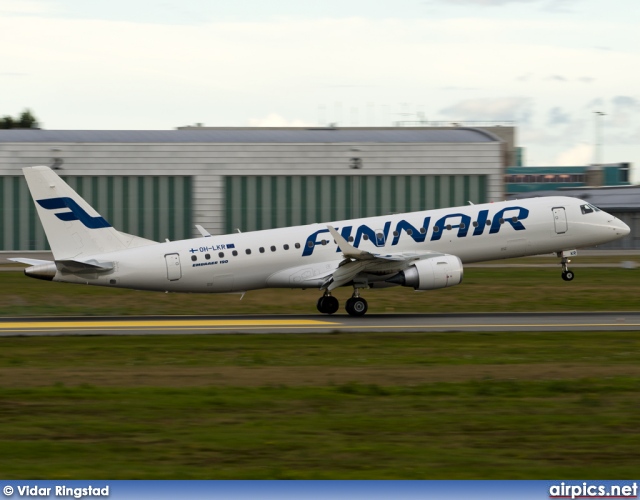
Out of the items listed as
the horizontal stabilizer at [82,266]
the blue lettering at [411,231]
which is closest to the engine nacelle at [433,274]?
the blue lettering at [411,231]

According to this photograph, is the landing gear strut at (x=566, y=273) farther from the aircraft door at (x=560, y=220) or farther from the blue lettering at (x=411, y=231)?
the blue lettering at (x=411, y=231)

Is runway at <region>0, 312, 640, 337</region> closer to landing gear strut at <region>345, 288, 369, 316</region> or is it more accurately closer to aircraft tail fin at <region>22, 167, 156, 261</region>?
landing gear strut at <region>345, 288, 369, 316</region>

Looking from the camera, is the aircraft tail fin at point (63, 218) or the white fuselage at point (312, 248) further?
the white fuselage at point (312, 248)

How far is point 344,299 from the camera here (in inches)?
1836

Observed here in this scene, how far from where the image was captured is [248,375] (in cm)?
2438

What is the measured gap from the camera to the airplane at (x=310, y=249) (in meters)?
37.2

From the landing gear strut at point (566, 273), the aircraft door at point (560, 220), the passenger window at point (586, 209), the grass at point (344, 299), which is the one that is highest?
the passenger window at point (586, 209)

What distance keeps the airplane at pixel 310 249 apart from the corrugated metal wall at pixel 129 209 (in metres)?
34.3

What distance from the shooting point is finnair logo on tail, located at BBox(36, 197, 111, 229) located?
3706cm

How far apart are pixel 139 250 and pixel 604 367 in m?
19.9

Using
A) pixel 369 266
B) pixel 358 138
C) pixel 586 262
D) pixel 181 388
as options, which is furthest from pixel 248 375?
pixel 358 138

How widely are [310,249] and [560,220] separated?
10850 millimetres

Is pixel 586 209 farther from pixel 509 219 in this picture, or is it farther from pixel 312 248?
pixel 312 248

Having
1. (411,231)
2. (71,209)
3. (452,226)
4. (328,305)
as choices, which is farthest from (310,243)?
(71,209)
